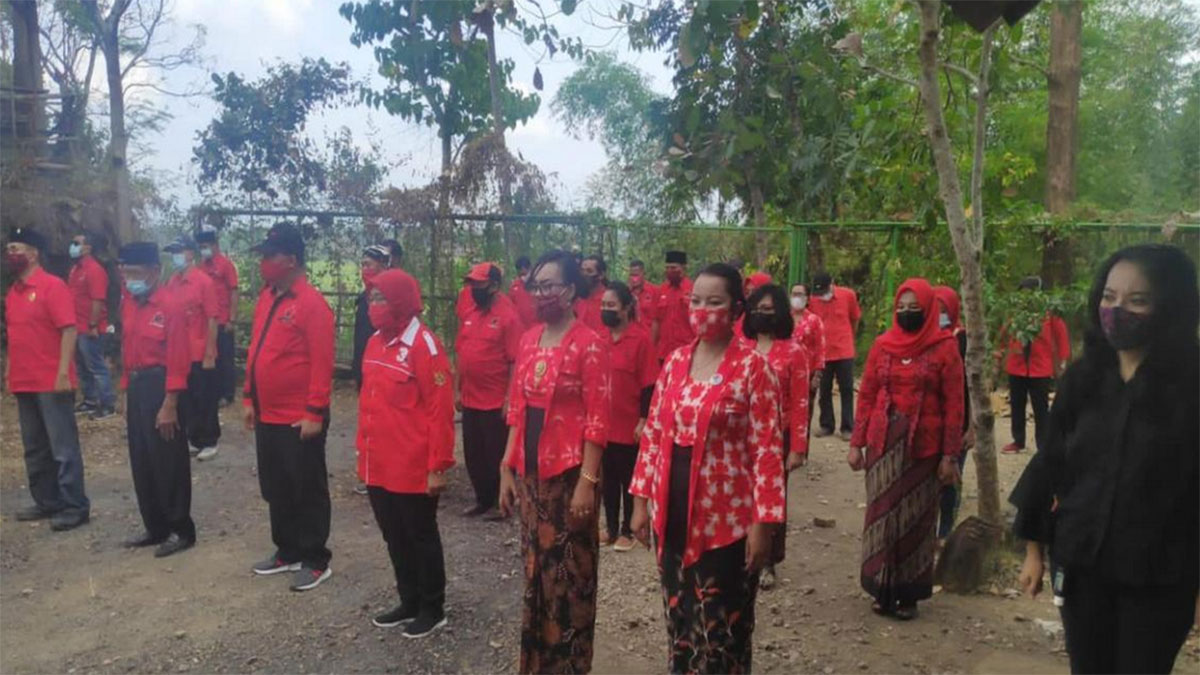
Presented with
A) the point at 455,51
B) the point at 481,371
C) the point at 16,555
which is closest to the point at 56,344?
the point at 16,555

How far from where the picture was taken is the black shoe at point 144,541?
6336 millimetres

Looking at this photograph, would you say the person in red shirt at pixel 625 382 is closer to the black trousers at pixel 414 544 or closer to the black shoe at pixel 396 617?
the black trousers at pixel 414 544

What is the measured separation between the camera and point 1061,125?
529 inches

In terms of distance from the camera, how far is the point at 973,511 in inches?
284

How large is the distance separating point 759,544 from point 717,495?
0.22 metres

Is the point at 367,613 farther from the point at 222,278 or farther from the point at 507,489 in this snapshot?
the point at 222,278

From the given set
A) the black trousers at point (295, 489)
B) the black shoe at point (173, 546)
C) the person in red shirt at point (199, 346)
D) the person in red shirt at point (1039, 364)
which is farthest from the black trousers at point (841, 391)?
the black shoe at point (173, 546)

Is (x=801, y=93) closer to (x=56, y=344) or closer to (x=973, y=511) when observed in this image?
(x=973, y=511)

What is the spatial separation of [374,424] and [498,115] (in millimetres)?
6484

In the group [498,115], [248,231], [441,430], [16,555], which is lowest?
[16,555]

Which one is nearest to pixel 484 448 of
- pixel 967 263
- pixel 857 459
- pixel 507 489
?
pixel 507 489

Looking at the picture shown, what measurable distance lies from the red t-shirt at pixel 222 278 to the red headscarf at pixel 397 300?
5904 millimetres

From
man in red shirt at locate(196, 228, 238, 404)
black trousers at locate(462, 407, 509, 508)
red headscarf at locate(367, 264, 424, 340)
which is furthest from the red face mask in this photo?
man in red shirt at locate(196, 228, 238, 404)

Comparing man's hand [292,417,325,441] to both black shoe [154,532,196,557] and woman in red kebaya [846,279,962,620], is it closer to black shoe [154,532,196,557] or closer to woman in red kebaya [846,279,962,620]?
black shoe [154,532,196,557]
